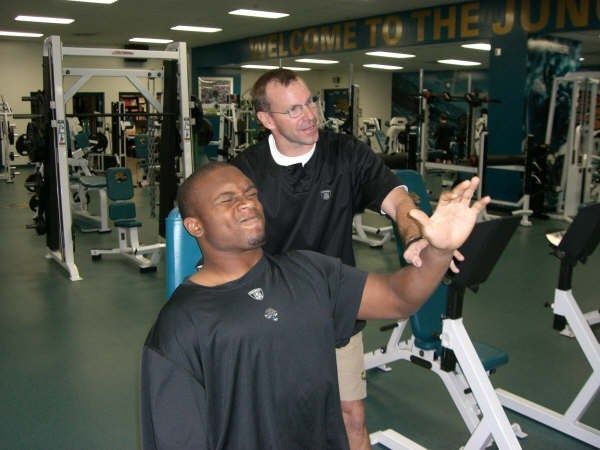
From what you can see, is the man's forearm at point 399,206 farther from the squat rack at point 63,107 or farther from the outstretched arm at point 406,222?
the squat rack at point 63,107

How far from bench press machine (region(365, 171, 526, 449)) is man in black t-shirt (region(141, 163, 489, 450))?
653 mm

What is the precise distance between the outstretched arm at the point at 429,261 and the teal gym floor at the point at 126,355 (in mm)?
1399

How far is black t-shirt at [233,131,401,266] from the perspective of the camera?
187 centimetres

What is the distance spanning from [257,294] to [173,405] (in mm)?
274

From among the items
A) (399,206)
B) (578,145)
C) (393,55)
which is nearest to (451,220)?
(399,206)

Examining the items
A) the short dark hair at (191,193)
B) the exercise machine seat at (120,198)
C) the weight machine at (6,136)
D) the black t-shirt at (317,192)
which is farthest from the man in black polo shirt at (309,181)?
the weight machine at (6,136)

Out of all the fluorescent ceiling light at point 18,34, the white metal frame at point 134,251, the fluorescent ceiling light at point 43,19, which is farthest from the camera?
the fluorescent ceiling light at point 18,34

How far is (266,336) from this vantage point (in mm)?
1252

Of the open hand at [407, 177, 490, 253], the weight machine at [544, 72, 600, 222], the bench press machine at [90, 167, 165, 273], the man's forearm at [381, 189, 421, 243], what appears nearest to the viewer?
the open hand at [407, 177, 490, 253]

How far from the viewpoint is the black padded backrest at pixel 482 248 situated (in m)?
1.90

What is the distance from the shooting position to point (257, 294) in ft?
4.26

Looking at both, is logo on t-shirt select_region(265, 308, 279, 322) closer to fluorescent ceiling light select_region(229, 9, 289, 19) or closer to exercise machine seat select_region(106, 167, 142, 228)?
exercise machine seat select_region(106, 167, 142, 228)

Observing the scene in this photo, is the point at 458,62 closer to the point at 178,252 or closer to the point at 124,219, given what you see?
the point at 124,219

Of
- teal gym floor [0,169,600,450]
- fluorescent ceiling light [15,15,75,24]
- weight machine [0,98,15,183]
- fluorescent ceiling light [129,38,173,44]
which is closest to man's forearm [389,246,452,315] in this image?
teal gym floor [0,169,600,450]
